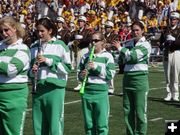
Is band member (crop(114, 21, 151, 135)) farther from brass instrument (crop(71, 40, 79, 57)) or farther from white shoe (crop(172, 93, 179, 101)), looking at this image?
brass instrument (crop(71, 40, 79, 57))

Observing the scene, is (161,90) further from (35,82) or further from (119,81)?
(35,82)

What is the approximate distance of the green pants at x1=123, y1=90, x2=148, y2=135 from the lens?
830 cm

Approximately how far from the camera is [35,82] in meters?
6.97

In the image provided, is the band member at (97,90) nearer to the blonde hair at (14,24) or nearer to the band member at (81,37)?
the blonde hair at (14,24)

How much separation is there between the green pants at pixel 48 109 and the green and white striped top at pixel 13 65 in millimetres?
678

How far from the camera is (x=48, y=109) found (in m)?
6.98

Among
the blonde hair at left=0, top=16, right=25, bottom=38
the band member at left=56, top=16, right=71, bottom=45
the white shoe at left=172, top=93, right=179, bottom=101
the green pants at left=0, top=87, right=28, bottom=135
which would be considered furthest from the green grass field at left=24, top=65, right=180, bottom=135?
Answer: the blonde hair at left=0, top=16, right=25, bottom=38

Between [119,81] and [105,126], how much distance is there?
30.8 feet

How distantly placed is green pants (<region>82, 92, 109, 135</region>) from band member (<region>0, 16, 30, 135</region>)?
61.7 inches

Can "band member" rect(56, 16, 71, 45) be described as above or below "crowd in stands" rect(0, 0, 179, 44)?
below

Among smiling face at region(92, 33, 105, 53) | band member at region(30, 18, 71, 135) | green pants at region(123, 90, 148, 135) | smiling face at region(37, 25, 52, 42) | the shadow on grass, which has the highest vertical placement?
smiling face at region(37, 25, 52, 42)

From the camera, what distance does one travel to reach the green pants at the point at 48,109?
696 cm

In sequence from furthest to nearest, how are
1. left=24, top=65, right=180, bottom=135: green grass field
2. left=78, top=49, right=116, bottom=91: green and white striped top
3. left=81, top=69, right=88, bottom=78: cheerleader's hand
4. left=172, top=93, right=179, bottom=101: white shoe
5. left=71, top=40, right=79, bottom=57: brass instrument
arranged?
left=71, top=40, right=79, bottom=57: brass instrument, left=172, top=93, right=179, bottom=101: white shoe, left=24, top=65, right=180, bottom=135: green grass field, left=78, top=49, right=116, bottom=91: green and white striped top, left=81, top=69, right=88, bottom=78: cheerleader's hand

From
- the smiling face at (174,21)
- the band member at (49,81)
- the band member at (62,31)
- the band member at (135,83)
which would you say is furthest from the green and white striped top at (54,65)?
the band member at (62,31)
